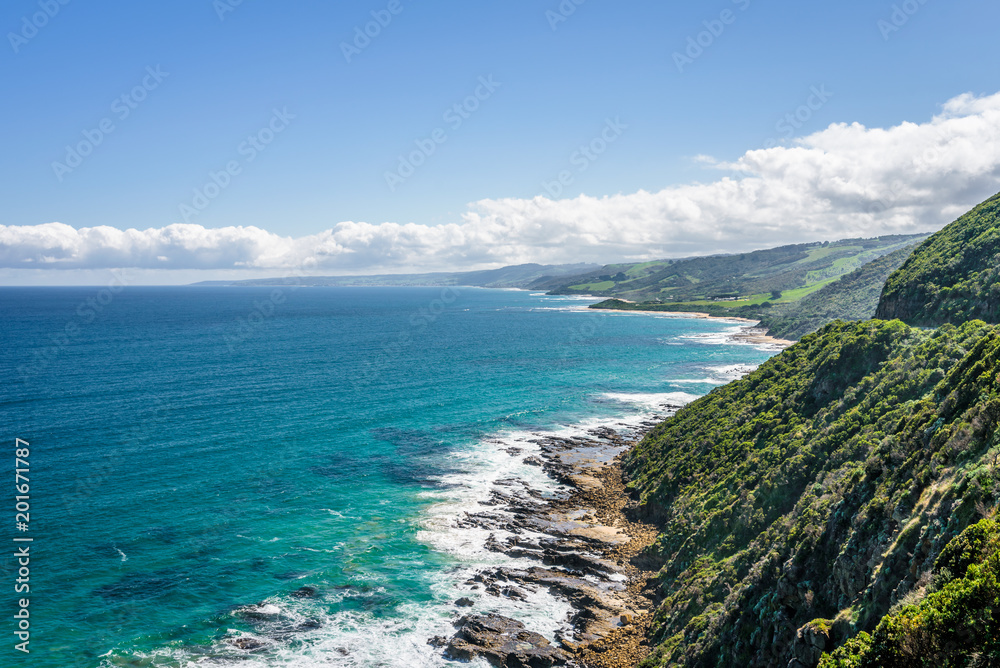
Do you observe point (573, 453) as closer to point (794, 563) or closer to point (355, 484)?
point (355, 484)

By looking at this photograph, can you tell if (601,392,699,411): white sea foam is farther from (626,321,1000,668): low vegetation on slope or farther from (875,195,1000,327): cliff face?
(875,195,1000,327): cliff face

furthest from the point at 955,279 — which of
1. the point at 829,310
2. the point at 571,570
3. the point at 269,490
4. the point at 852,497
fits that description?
the point at 829,310

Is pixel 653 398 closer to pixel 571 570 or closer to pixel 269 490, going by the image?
pixel 571 570

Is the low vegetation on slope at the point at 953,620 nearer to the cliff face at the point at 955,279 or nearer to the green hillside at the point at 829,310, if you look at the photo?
the cliff face at the point at 955,279

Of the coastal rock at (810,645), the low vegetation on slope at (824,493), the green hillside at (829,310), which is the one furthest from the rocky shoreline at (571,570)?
the green hillside at (829,310)

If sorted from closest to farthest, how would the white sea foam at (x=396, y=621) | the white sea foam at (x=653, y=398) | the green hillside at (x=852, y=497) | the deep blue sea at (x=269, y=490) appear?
1. the green hillside at (x=852, y=497)
2. the white sea foam at (x=396, y=621)
3. the deep blue sea at (x=269, y=490)
4. the white sea foam at (x=653, y=398)

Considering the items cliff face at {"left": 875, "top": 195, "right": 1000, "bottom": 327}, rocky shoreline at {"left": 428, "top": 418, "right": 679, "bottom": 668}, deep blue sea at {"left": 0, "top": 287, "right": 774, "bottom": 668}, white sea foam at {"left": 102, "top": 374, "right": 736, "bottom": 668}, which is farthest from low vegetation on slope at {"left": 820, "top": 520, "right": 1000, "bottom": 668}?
cliff face at {"left": 875, "top": 195, "right": 1000, "bottom": 327}
